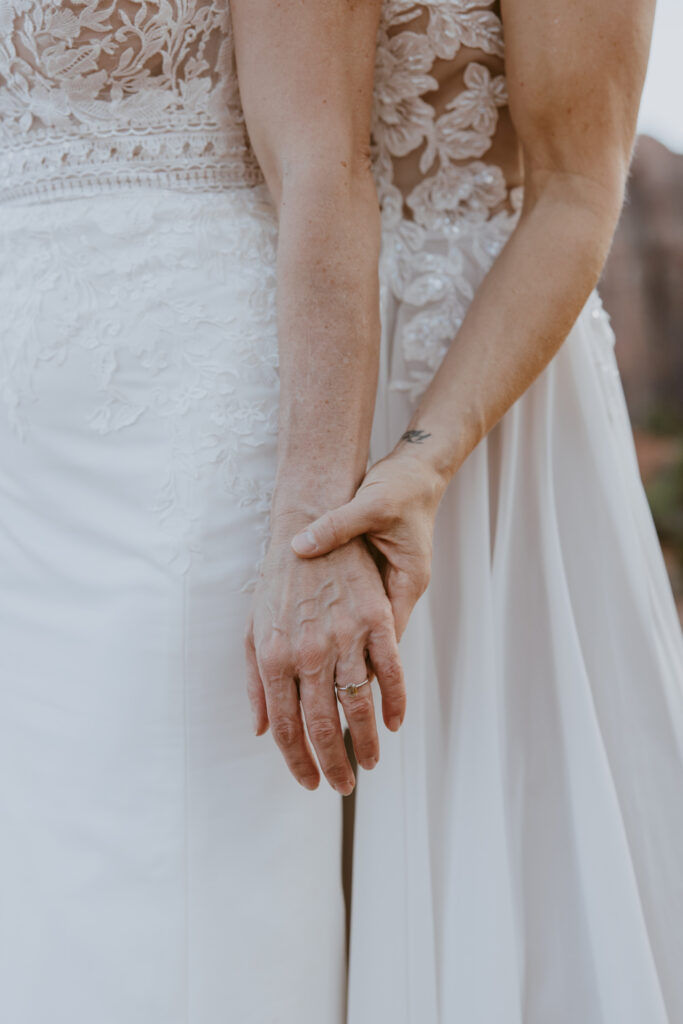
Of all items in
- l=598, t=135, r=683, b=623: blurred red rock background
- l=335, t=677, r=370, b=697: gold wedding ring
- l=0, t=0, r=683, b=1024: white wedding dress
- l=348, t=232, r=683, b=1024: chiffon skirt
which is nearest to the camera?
l=335, t=677, r=370, b=697: gold wedding ring

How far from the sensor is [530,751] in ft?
4.22

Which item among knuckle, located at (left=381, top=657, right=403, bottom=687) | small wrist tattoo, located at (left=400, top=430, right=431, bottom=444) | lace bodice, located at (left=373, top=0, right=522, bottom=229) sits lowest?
knuckle, located at (left=381, top=657, right=403, bottom=687)

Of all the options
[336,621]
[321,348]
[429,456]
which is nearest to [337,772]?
[336,621]

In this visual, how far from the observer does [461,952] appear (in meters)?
1.17

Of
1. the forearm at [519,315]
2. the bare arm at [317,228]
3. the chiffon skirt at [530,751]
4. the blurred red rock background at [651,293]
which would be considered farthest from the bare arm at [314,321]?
the blurred red rock background at [651,293]

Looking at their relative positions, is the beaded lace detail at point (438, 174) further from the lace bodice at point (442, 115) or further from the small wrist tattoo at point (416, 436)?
the small wrist tattoo at point (416, 436)

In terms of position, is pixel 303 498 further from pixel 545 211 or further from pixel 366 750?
pixel 545 211

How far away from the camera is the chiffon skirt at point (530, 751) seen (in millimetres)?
1172

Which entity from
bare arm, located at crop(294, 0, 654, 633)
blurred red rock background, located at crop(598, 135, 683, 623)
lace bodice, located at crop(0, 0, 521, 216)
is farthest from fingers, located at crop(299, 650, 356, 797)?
blurred red rock background, located at crop(598, 135, 683, 623)

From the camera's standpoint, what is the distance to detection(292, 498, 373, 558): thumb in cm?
96

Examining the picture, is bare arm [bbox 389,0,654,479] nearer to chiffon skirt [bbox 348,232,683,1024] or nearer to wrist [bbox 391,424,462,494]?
wrist [bbox 391,424,462,494]

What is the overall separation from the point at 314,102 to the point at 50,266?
1.26ft

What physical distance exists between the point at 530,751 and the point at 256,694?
19.1 inches

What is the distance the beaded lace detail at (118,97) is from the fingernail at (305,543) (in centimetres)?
51
